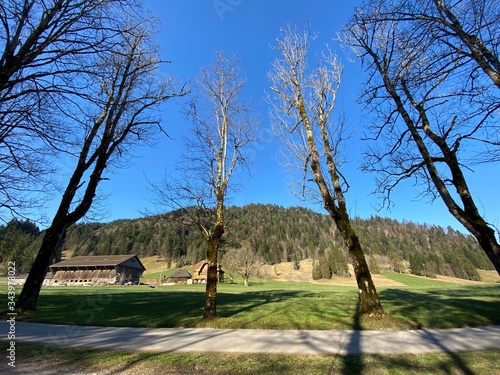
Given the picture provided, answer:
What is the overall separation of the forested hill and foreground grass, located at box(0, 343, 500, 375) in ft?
269

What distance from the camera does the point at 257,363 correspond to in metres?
4.81

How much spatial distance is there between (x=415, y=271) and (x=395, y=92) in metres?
102

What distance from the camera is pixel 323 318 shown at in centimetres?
923

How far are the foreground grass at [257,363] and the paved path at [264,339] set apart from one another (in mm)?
419

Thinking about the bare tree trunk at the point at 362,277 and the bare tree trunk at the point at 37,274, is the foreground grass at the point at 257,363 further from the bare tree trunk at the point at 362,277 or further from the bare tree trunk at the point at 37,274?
the bare tree trunk at the point at 37,274

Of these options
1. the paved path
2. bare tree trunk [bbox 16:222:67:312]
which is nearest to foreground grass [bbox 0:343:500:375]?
the paved path

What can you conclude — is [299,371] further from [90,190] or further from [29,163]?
[90,190]

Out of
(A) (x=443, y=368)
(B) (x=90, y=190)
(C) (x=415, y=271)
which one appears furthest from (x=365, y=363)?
(C) (x=415, y=271)

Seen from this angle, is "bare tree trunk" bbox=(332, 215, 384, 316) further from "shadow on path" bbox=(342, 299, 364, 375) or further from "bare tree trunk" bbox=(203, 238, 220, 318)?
"bare tree trunk" bbox=(203, 238, 220, 318)

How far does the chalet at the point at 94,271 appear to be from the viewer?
200ft

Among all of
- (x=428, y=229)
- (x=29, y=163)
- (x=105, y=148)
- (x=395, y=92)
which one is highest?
(x=428, y=229)

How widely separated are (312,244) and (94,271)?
87.2 m

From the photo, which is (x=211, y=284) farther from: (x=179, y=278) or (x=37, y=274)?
(x=179, y=278)

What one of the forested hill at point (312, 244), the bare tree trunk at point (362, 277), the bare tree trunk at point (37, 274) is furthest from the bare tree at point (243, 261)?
the bare tree trunk at point (362, 277)
